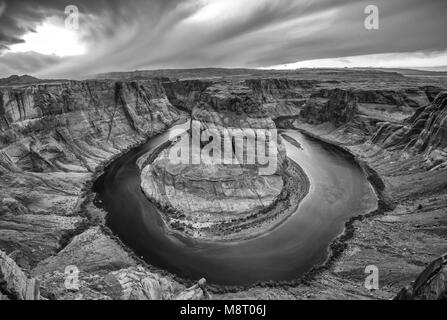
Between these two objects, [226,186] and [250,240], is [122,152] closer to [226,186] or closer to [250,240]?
[226,186]

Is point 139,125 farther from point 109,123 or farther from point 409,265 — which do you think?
point 409,265

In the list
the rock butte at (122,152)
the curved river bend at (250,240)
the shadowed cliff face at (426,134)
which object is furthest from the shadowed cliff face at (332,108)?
the curved river bend at (250,240)

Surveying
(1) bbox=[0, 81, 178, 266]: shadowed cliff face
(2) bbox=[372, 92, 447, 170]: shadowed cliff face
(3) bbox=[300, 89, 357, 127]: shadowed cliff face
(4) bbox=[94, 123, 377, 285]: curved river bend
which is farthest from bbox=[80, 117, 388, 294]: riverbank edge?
(3) bbox=[300, 89, 357, 127]: shadowed cliff face

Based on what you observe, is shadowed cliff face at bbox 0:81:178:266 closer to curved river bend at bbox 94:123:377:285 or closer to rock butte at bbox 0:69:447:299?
rock butte at bbox 0:69:447:299

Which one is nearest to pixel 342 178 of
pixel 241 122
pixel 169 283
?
pixel 241 122

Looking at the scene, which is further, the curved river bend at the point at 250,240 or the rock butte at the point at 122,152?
the curved river bend at the point at 250,240

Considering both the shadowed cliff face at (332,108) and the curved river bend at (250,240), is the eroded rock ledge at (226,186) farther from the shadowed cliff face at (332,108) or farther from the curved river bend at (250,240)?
the shadowed cliff face at (332,108)

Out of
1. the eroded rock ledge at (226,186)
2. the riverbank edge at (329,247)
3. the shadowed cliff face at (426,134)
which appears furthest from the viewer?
the shadowed cliff face at (426,134)
